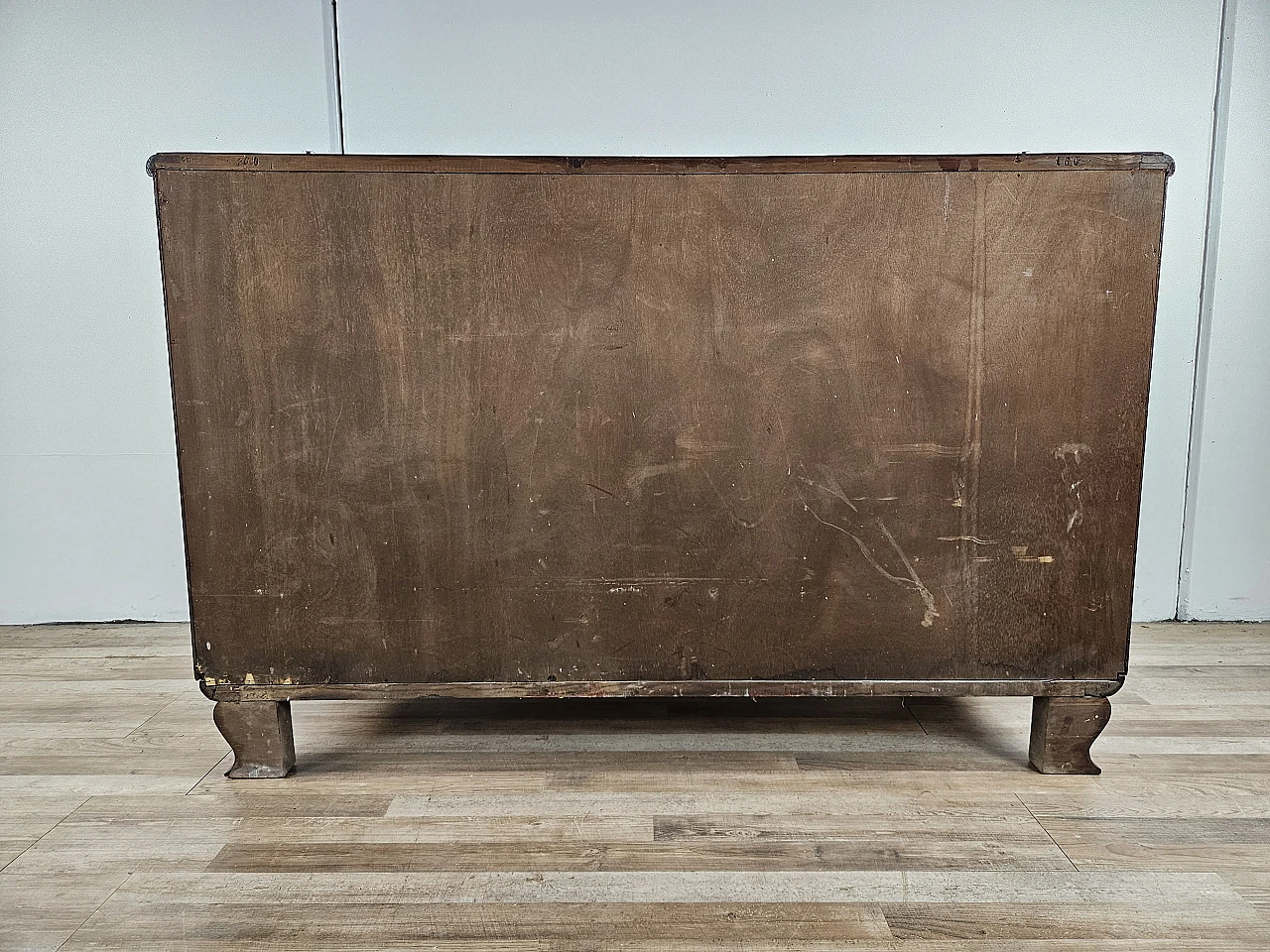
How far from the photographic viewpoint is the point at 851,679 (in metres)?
1.48

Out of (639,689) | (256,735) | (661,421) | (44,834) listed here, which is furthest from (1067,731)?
(44,834)

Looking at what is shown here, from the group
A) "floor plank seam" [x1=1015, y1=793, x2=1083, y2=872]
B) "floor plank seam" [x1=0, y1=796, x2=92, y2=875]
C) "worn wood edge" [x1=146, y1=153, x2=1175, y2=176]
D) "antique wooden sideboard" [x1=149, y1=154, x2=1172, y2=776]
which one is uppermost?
"worn wood edge" [x1=146, y1=153, x2=1175, y2=176]

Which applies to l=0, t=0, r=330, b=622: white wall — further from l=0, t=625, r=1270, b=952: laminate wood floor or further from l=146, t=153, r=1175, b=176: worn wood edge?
l=146, t=153, r=1175, b=176: worn wood edge

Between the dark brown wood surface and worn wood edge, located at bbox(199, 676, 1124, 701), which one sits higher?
the dark brown wood surface

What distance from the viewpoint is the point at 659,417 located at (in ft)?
4.68

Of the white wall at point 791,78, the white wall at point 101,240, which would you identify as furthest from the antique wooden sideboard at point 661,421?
the white wall at point 101,240

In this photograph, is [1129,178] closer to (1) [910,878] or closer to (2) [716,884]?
(1) [910,878]

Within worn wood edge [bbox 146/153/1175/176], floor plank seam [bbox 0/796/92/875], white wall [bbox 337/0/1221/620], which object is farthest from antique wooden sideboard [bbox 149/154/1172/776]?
white wall [bbox 337/0/1221/620]

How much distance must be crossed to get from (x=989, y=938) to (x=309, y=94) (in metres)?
2.54

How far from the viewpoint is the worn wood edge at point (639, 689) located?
1.47 metres

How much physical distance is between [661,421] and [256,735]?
931 millimetres

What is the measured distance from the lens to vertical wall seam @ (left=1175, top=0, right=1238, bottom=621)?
2.35 m

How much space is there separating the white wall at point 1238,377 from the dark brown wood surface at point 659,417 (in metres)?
1.37

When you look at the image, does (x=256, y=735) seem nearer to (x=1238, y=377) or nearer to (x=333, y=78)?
(x=333, y=78)
